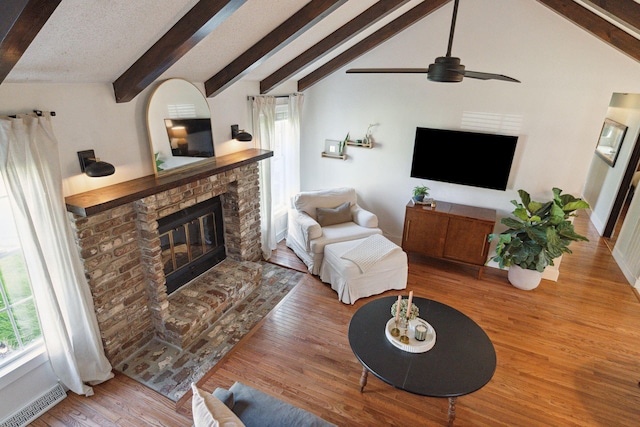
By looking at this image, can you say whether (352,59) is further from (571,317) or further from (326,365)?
(571,317)

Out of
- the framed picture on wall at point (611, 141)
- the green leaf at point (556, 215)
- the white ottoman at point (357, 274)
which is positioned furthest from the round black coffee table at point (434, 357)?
the framed picture on wall at point (611, 141)

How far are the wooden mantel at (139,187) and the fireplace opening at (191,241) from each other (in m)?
0.53

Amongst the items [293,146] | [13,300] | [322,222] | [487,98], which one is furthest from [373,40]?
[13,300]

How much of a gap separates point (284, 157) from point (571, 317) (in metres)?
4.09

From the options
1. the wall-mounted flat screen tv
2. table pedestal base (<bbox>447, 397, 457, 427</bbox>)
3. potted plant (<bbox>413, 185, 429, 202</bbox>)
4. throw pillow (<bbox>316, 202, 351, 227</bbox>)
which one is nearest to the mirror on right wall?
the wall-mounted flat screen tv

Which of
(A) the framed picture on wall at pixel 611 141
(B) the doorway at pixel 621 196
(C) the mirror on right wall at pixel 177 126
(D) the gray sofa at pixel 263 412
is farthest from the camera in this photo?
(A) the framed picture on wall at pixel 611 141

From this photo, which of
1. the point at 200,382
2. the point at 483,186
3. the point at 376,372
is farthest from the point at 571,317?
the point at 200,382

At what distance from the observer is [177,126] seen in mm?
3258

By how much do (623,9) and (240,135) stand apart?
135 inches

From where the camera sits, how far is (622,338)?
3.53m

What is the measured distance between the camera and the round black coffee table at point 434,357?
2.30 m

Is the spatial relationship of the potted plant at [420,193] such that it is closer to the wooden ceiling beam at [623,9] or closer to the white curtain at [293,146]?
the white curtain at [293,146]

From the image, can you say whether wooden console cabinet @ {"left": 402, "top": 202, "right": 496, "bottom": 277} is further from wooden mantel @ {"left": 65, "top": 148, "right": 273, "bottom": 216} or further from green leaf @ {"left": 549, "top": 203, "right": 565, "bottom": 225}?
wooden mantel @ {"left": 65, "top": 148, "right": 273, "bottom": 216}

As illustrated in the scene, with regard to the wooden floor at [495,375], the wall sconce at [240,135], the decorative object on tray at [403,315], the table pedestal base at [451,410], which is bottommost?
the wooden floor at [495,375]
